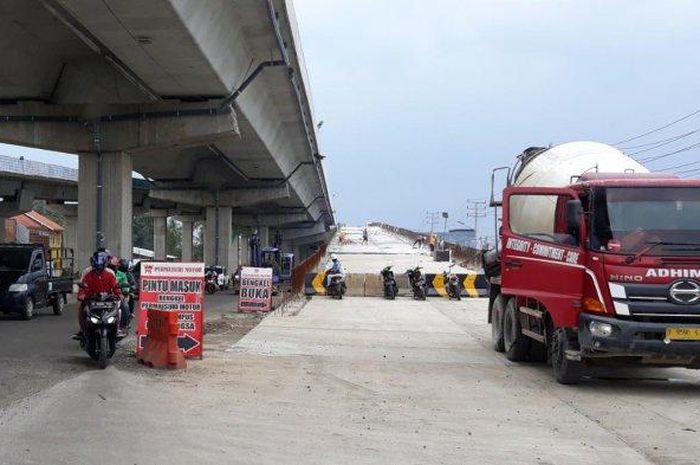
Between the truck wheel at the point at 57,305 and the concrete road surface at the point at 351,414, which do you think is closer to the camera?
the concrete road surface at the point at 351,414

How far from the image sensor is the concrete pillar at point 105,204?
97.6 ft

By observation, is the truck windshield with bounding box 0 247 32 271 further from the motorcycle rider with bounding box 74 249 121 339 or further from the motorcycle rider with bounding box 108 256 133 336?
the motorcycle rider with bounding box 74 249 121 339

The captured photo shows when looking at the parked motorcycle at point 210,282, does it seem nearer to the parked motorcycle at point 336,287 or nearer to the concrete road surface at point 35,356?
the parked motorcycle at point 336,287

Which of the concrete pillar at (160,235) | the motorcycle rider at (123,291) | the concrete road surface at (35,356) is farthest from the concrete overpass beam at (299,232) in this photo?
the motorcycle rider at (123,291)

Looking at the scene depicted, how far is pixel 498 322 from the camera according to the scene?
633 inches

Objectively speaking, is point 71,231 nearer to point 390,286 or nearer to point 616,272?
point 390,286

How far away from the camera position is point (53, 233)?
308 feet

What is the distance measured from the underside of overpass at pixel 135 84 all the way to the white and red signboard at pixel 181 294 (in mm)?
6775

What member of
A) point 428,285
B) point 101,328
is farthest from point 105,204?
point 101,328

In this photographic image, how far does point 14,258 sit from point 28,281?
97 cm

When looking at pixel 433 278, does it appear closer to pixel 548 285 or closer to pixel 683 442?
pixel 548 285

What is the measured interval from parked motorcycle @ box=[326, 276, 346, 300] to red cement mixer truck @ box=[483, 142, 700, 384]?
19.0m

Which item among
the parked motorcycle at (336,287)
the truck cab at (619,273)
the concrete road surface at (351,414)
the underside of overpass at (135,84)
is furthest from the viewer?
the parked motorcycle at (336,287)

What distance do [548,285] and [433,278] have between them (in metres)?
22.0
